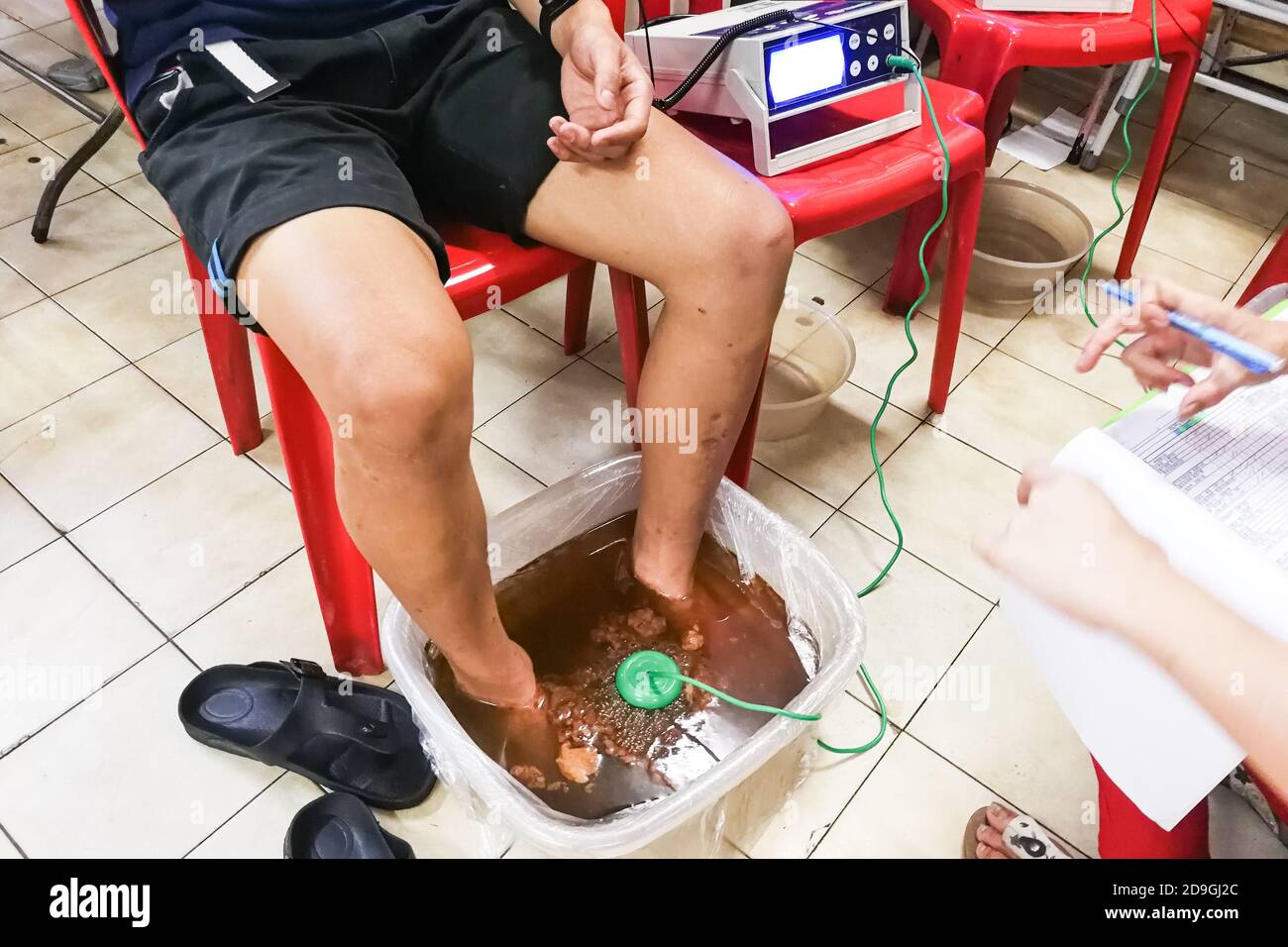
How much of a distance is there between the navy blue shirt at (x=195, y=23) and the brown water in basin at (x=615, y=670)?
66cm

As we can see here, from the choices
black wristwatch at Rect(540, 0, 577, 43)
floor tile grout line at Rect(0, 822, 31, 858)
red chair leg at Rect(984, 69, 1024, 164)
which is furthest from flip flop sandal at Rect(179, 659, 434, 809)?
red chair leg at Rect(984, 69, 1024, 164)

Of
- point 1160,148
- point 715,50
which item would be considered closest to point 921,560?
point 715,50

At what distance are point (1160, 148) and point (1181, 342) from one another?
3.57 feet

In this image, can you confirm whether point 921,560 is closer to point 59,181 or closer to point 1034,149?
point 1034,149

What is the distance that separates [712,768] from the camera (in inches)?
31.8

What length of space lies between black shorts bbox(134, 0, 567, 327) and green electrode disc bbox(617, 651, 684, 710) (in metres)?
0.50

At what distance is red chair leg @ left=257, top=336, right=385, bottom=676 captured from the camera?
84 centimetres

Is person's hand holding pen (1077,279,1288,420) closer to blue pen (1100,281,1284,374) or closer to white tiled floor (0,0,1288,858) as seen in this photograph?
blue pen (1100,281,1284,374)

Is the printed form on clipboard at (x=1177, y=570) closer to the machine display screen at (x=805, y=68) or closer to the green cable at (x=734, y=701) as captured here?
the green cable at (x=734, y=701)

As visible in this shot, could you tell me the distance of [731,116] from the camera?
3.62 ft

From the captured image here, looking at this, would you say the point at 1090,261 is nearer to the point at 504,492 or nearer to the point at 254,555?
the point at 504,492

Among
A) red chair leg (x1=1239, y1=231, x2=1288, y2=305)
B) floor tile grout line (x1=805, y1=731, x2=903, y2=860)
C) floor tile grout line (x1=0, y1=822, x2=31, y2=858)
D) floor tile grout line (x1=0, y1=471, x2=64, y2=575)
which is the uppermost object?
red chair leg (x1=1239, y1=231, x2=1288, y2=305)

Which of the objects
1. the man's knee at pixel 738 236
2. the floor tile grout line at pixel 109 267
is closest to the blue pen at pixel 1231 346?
the man's knee at pixel 738 236

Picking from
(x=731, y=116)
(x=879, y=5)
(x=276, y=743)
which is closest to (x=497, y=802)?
(x=276, y=743)
